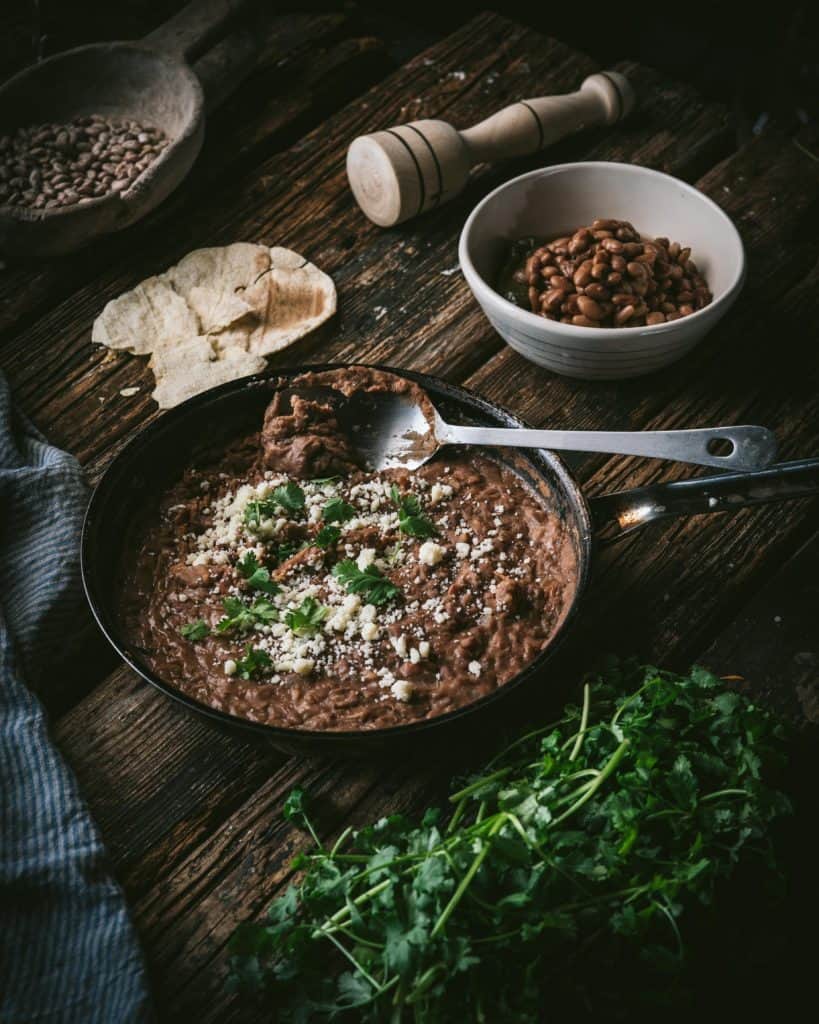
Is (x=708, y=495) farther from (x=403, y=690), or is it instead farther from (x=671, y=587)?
(x=403, y=690)

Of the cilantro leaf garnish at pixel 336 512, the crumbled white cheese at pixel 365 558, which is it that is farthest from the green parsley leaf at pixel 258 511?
the crumbled white cheese at pixel 365 558

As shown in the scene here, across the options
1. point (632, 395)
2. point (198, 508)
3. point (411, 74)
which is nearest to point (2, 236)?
point (198, 508)

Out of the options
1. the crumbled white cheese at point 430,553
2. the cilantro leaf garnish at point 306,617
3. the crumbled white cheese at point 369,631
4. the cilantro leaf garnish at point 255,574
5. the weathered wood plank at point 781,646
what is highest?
the cilantro leaf garnish at point 255,574

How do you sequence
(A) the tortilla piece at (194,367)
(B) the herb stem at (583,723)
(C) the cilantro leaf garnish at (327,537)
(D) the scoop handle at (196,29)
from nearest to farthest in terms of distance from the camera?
(B) the herb stem at (583,723) → (C) the cilantro leaf garnish at (327,537) → (A) the tortilla piece at (194,367) → (D) the scoop handle at (196,29)

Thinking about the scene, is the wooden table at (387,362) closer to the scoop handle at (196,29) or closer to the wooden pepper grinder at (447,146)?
the wooden pepper grinder at (447,146)

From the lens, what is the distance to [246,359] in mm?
2432

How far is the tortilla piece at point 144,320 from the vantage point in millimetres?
2480

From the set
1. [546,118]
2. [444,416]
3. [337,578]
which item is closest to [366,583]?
[337,578]

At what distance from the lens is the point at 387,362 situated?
8.11ft

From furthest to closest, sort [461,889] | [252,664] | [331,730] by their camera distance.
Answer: [252,664]
[331,730]
[461,889]

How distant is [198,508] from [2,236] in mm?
1068

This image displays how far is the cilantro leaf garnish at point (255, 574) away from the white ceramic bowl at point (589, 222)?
780mm

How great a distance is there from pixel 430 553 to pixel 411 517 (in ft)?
0.36

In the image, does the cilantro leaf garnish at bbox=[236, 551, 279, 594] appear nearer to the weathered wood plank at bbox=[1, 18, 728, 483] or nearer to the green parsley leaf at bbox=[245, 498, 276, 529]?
the green parsley leaf at bbox=[245, 498, 276, 529]
